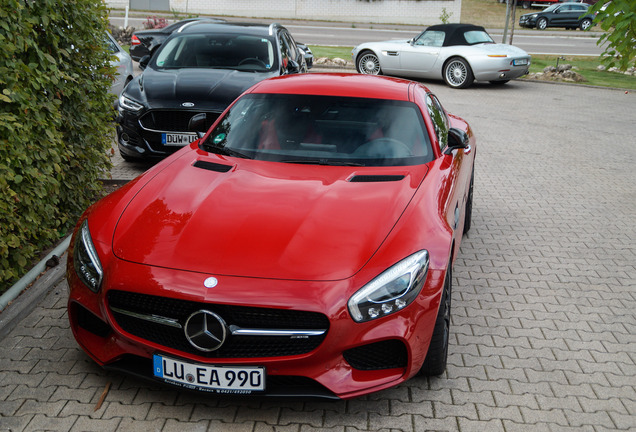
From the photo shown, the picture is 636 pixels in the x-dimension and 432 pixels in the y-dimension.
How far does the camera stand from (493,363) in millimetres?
4277

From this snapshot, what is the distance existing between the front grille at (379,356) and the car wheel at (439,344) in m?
0.32

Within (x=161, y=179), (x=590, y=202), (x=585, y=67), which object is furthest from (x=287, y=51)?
(x=585, y=67)

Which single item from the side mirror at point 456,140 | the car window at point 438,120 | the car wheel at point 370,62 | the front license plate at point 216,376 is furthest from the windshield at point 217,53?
the car wheel at point 370,62

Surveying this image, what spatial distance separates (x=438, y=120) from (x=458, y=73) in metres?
12.6

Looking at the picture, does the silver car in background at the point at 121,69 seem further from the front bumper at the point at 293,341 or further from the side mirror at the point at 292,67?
the front bumper at the point at 293,341

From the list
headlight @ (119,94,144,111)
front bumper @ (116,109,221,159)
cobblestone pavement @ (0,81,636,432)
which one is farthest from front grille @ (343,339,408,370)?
headlight @ (119,94,144,111)

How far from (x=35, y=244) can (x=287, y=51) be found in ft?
19.0

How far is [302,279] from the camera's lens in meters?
3.42

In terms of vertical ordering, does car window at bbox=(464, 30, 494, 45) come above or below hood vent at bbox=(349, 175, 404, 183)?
below

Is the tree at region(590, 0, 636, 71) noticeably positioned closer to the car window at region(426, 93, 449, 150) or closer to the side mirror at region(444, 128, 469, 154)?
the car window at region(426, 93, 449, 150)

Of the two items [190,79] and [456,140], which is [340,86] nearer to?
[456,140]

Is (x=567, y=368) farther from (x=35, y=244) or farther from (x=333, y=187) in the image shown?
(x=35, y=244)

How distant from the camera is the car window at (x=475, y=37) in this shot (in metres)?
17.8

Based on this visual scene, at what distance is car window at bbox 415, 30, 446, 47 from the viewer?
17.9 metres
